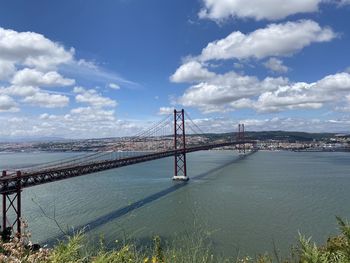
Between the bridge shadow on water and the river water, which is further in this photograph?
the bridge shadow on water

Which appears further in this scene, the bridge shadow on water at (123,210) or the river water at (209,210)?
the bridge shadow on water at (123,210)

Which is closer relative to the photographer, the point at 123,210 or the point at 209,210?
the point at 209,210

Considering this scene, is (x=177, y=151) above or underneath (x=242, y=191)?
above

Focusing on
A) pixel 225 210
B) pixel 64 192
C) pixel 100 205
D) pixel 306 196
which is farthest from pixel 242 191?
pixel 64 192

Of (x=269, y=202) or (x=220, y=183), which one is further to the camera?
(x=220, y=183)

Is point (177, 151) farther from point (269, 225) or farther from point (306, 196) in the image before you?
point (269, 225)

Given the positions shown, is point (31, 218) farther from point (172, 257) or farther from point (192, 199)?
point (172, 257)

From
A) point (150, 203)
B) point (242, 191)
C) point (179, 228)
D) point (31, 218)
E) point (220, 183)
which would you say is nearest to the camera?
point (179, 228)

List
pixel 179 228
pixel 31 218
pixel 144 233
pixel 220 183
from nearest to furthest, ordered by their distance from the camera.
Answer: pixel 144 233 → pixel 179 228 → pixel 31 218 → pixel 220 183

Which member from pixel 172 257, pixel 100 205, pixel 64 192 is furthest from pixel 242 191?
pixel 172 257
